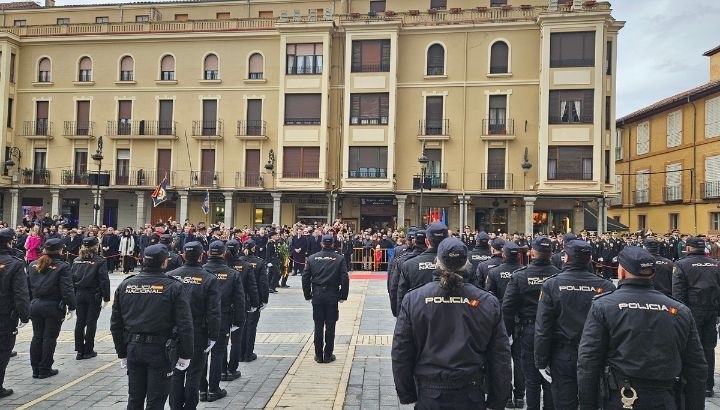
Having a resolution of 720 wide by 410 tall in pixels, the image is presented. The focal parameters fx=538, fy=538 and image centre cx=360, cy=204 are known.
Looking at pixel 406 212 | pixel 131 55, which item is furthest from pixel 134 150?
pixel 406 212

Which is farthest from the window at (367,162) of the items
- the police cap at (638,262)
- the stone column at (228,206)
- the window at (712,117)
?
the police cap at (638,262)

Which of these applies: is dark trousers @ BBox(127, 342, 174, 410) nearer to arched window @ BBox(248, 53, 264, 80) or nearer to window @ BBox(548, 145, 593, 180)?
window @ BBox(548, 145, 593, 180)

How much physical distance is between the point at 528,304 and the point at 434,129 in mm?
27586

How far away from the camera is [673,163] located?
37.0 metres

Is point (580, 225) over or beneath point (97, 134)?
beneath

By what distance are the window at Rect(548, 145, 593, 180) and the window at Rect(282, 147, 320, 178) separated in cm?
1402

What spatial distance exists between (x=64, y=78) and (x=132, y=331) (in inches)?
1478

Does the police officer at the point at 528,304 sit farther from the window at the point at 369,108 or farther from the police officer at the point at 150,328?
the window at the point at 369,108

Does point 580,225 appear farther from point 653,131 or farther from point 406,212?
point 653,131

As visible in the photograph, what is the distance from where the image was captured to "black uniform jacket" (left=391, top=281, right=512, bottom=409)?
3.86 m

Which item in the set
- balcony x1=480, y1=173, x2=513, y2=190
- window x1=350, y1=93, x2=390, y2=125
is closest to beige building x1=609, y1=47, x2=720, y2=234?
balcony x1=480, y1=173, x2=513, y2=190

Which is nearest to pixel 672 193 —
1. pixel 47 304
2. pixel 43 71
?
pixel 47 304

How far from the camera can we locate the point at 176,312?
5477mm

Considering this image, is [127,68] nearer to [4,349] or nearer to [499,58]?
[499,58]
